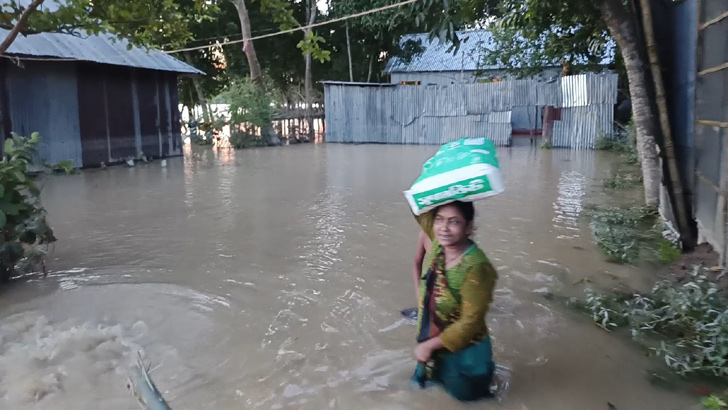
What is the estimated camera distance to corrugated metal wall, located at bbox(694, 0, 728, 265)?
15.0 feet

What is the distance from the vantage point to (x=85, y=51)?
13453 mm

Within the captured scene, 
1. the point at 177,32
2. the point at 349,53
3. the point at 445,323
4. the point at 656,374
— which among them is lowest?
the point at 656,374

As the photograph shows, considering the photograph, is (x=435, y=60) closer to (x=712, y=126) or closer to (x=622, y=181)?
(x=622, y=181)

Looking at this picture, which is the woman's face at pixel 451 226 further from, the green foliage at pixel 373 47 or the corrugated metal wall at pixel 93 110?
the green foliage at pixel 373 47

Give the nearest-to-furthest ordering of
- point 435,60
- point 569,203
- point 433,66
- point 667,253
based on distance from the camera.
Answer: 1. point 667,253
2. point 569,203
3. point 433,66
4. point 435,60

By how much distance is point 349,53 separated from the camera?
25578 millimetres

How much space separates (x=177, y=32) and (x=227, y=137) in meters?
16.6

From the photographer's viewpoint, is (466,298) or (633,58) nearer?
(466,298)

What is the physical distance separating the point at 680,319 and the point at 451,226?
209 cm

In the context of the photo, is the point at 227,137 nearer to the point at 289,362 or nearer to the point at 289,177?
the point at 289,177

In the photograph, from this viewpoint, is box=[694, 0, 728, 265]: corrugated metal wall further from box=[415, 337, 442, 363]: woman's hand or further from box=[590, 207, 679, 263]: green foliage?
box=[415, 337, 442, 363]: woman's hand

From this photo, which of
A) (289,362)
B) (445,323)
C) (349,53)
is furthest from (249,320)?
(349,53)

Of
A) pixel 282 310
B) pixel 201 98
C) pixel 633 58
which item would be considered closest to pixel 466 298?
pixel 282 310

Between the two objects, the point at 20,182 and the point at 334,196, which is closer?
the point at 20,182
